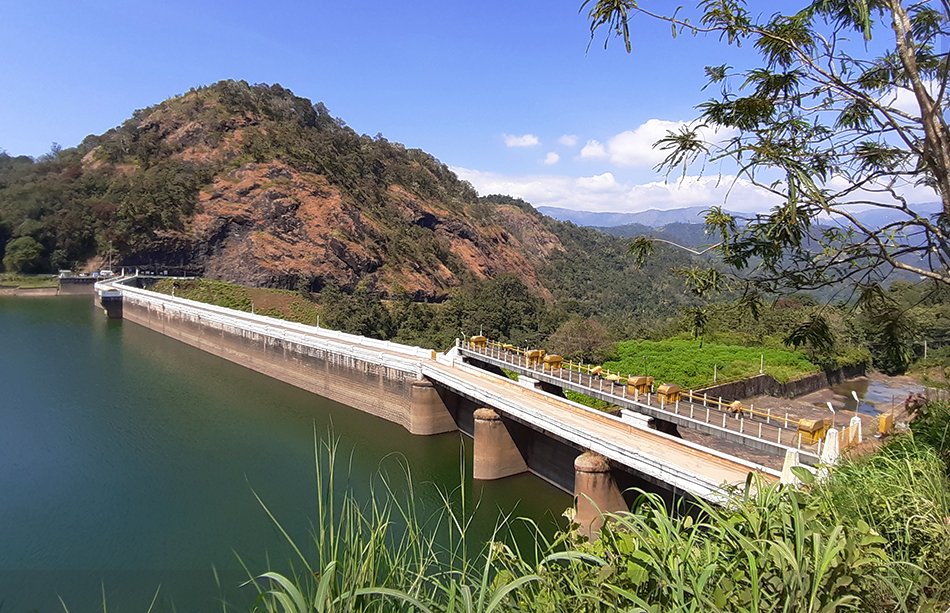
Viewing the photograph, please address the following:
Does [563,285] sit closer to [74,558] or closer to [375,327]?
[375,327]

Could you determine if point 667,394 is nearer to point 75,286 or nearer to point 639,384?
point 639,384

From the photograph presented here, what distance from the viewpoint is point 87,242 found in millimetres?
59344

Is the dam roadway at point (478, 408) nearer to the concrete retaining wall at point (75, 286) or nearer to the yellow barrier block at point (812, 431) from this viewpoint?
the yellow barrier block at point (812, 431)

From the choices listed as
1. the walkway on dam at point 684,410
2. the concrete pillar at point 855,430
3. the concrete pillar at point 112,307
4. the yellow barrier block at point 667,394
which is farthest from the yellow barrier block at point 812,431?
the concrete pillar at point 112,307

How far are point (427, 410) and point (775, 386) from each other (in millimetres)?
18945

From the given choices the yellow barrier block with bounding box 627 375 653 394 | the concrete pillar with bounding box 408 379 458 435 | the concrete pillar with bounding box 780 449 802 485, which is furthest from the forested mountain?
the concrete pillar with bounding box 780 449 802 485

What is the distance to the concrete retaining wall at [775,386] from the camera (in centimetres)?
2594

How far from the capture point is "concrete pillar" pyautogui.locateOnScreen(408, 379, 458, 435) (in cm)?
2048

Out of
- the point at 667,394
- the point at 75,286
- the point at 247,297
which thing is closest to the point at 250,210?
the point at 247,297

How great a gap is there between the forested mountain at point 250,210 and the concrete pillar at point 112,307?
11.2 meters

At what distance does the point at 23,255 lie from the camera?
5550 centimetres

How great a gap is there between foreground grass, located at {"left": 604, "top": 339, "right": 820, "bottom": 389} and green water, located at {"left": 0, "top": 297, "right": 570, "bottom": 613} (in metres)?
11.7

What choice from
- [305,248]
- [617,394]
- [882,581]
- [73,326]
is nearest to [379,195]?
[305,248]

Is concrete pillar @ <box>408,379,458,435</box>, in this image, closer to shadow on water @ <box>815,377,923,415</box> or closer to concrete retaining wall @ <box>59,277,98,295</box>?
shadow on water @ <box>815,377,923,415</box>
